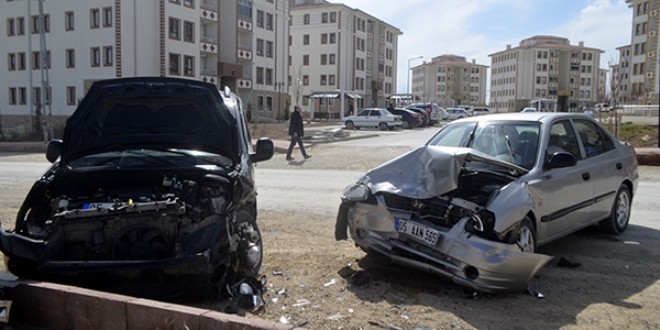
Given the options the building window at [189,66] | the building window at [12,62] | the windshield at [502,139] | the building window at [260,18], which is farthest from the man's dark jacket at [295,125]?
the building window at [12,62]

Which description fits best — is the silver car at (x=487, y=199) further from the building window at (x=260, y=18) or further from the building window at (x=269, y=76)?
the building window at (x=269, y=76)

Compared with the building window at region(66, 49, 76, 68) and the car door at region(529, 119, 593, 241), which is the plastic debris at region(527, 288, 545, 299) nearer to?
the car door at region(529, 119, 593, 241)

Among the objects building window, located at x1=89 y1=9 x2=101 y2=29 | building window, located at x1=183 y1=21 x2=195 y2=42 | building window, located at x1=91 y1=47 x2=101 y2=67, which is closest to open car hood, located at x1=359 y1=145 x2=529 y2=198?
building window, located at x1=91 y1=47 x2=101 y2=67

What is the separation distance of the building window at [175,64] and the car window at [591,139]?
42.2m

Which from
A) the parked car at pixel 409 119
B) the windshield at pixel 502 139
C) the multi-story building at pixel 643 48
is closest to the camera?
the windshield at pixel 502 139

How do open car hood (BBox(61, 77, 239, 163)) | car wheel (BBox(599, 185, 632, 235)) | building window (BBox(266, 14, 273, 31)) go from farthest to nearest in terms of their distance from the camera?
building window (BBox(266, 14, 273, 31)), car wheel (BBox(599, 185, 632, 235)), open car hood (BBox(61, 77, 239, 163))

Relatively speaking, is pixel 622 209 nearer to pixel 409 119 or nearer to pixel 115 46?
pixel 409 119

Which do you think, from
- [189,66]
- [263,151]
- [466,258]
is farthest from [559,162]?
[189,66]

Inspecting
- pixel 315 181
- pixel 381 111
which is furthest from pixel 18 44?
pixel 315 181

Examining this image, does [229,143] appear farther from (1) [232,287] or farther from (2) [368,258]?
(2) [368,258]

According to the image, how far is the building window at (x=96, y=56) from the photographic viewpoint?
1710 inches

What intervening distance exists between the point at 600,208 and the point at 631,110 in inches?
1572

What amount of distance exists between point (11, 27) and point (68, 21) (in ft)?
30.6

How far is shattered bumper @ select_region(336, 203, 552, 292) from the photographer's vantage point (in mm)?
4590
